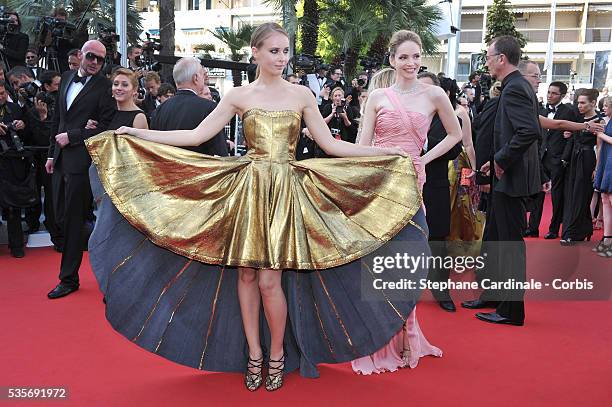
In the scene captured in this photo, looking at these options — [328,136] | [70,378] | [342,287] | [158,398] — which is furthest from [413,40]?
[70,378]

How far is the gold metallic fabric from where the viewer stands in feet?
10.1

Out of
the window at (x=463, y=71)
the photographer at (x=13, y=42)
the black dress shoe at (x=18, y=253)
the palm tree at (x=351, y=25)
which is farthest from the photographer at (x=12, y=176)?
the window at (x=463, y=71)

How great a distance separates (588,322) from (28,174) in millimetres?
5482

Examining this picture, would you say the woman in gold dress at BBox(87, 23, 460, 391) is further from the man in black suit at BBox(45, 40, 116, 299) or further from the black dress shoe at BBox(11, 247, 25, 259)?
the black dress shoe at BBox(11, 247, 25, 259)

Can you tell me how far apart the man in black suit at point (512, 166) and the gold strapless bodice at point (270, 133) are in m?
1.93

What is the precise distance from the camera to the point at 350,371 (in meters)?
3.66

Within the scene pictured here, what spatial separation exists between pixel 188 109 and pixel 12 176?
132 inches

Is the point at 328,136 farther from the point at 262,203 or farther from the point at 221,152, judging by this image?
the point at 221,152

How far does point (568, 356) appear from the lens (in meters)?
4.00

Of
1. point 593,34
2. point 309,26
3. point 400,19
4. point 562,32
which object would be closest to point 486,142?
point 309,26

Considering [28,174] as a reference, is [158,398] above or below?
below

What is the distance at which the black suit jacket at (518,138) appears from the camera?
14.7 feet

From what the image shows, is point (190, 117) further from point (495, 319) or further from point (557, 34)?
point (557, 34)

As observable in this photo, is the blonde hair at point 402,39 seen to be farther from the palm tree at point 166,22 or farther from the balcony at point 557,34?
the balcony at point 557,34
